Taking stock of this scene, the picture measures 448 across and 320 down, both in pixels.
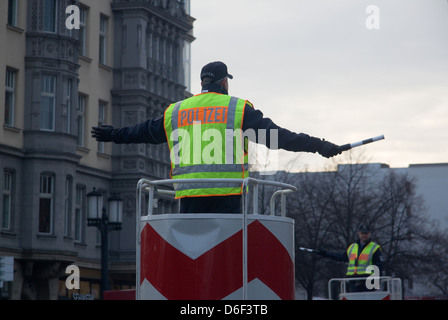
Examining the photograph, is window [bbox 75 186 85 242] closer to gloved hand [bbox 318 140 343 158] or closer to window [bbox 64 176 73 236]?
window [bbox 64 176 73 236]

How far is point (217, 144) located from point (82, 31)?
35948 mm

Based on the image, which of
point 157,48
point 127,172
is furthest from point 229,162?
point 157,48

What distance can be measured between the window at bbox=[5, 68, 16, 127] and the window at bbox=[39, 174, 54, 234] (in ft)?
7.92

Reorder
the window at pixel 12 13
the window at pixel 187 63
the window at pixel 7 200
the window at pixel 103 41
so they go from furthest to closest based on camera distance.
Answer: the window at pixel 187 63 → the window at pixel 103 41 → the window at pixel 12 13 → the window at pixel 7 200

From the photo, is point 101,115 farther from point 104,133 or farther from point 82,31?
Answer: point 104,133

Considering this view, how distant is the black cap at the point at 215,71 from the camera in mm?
7285

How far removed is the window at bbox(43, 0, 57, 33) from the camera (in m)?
37.9

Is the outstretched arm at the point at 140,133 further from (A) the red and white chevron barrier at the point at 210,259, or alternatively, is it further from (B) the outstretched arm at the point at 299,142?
(A) the red and white chevron barrier at the point at 210,259

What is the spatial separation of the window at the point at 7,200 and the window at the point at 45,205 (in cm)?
121

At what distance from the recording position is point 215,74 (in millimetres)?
7289

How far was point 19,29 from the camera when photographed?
3709cm

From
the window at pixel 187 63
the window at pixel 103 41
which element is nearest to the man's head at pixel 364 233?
the window at pixel 103 41

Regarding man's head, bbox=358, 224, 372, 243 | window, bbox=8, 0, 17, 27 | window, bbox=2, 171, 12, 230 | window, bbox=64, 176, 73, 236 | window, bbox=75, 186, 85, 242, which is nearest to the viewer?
man's head, bbox=358, 224, 372, 243

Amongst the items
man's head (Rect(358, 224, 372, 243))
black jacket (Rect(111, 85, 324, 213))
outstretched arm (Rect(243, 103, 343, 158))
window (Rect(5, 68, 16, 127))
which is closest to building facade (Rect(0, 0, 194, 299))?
window (Rect(5, 68, 16, 127))
